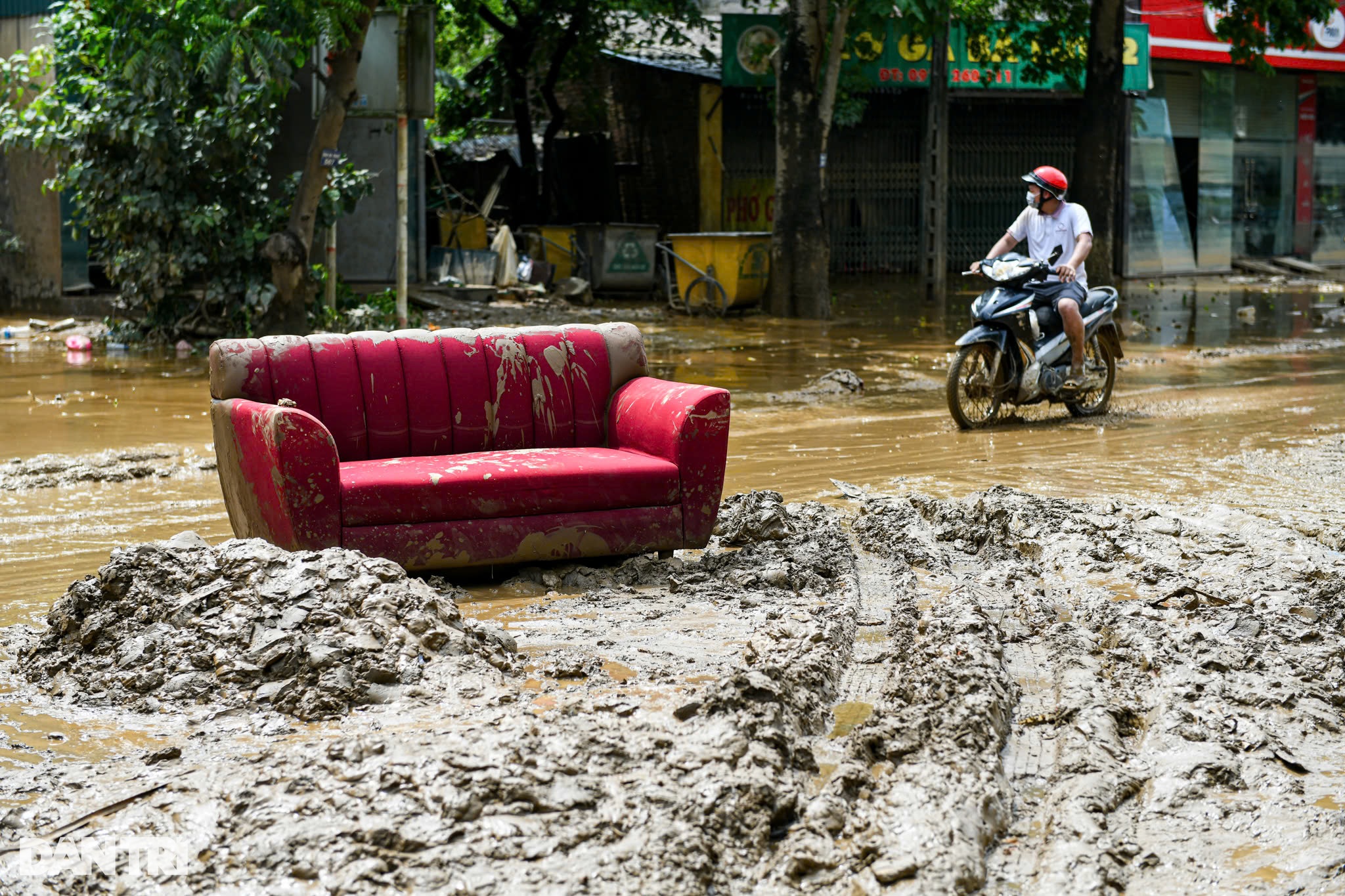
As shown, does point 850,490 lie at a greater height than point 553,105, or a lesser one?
lesser

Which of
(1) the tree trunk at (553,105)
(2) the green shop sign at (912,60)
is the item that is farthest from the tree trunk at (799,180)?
(1) the tree trunk at (553,105)

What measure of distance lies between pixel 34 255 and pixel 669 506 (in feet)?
43.3

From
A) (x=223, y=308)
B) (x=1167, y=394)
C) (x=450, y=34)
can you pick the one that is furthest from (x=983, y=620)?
(x=450, y=34)

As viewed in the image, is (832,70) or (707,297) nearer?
(832,70)

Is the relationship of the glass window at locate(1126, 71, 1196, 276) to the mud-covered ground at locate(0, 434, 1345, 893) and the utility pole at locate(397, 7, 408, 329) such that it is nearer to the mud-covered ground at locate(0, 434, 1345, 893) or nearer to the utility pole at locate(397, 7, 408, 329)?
the utility pole at locate(397, 7, 408, 329)

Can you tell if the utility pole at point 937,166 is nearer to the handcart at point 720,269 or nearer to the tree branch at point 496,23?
the handcart at point 720,269

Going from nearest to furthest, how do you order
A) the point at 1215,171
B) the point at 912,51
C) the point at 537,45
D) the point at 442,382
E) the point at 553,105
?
the point at 442,382 < the point at 912,51 < the point at 553,105 < the point at 537,45 < the point at 1215,171

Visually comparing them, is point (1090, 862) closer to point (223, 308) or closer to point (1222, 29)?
point (223, 308)

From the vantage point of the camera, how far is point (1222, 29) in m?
17.3

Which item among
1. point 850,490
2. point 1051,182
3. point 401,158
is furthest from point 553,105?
point 850,490

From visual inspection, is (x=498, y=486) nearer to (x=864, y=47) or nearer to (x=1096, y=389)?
(x=1096, y=389)

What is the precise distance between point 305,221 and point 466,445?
7.71 metres

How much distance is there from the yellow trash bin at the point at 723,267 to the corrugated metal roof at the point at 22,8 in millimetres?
7510

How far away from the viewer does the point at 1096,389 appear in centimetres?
970
